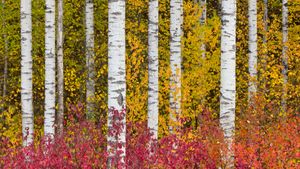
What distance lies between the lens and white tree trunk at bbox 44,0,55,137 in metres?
11.4

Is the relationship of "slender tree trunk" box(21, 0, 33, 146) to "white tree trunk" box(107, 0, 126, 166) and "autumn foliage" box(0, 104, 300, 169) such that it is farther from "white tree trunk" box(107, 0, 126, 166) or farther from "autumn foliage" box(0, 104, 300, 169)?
"white tree trunk" box(107, 0, 126, 166)

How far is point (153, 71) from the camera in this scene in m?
11.8

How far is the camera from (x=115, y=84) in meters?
7.64

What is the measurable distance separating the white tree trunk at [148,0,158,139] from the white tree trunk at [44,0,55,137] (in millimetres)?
2077

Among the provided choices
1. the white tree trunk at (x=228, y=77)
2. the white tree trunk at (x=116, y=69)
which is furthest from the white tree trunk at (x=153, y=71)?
the white tree trunk at (x=116, y=69)

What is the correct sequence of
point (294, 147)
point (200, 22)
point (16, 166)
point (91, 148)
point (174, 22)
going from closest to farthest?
1. point (16, 166)
2. point (91, 148)
3. point (294, 147)
4. point (174, 22)
5. point (200, 22)

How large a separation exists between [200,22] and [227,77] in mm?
9228

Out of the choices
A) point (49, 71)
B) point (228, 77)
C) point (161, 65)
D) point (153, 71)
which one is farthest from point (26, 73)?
point (161, 65)

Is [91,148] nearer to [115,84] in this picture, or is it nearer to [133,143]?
[133,143]

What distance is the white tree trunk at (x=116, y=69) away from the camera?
7.60 m

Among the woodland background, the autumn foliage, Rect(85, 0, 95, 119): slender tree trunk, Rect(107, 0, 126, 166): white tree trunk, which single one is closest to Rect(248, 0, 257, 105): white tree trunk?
the woodland background

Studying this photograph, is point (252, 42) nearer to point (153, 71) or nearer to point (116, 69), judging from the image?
point (153, 71)

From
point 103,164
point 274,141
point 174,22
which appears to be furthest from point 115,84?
point 174,22

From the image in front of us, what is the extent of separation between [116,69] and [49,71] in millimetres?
4320
